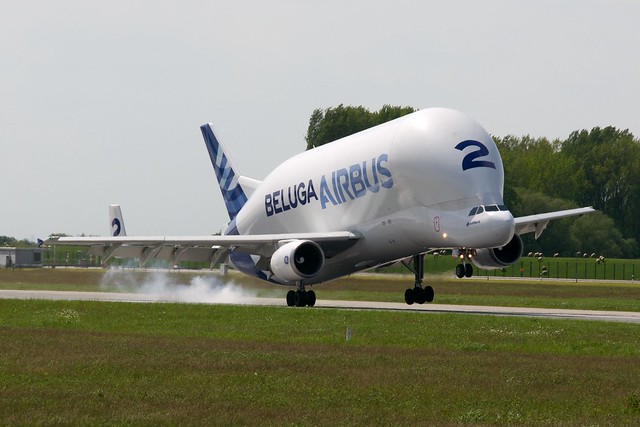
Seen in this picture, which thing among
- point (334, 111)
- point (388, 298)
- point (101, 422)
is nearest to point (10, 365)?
point (101, 422)

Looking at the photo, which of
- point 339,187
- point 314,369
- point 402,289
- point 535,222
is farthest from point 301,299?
point 314,369

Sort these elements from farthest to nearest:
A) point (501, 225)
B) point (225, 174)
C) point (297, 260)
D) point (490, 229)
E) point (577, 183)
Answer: point (577, 183) < point (225, 174) < point (297, 260) < point (490, 229) < point (501, 225)

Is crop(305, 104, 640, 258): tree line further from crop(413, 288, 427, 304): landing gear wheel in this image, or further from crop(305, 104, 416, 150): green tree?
crop(413, 288, 427, 304): landing gear wheel

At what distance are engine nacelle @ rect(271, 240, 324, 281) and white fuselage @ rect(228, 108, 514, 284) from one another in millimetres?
1483

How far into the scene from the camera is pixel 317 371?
22.0 metres

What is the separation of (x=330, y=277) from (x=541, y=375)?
86.9 ft

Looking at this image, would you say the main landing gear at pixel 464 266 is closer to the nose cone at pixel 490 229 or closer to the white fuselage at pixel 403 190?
the white fuselage at pixel 403 190

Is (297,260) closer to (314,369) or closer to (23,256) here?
(314,369)

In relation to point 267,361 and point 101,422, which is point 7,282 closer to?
point 267,361

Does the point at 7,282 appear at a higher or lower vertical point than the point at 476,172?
lower

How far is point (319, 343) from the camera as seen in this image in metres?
28.1

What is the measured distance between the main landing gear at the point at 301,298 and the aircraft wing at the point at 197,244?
6.43 feet

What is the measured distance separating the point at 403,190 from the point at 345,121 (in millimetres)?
94836

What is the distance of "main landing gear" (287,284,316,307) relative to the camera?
4547cm
